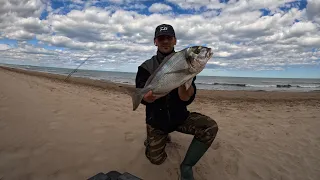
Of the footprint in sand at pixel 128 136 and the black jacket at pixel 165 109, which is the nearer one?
the black jacket at pixel 165 109

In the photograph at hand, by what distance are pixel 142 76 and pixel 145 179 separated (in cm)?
166

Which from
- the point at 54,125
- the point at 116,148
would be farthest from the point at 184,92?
the point at 54,125

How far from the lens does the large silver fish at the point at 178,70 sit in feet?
8.95

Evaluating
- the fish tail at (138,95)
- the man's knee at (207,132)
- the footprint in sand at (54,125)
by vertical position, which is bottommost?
the footprint in sand at (54,125)

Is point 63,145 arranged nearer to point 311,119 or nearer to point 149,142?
point 149,142

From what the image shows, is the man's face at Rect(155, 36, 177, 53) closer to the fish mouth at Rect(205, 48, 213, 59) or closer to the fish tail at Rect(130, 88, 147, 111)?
the fish tail at Rect(130, 88, 147, 111)

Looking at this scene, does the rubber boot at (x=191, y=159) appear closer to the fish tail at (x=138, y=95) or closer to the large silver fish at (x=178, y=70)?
the large silver fish at (x=178, y=70)

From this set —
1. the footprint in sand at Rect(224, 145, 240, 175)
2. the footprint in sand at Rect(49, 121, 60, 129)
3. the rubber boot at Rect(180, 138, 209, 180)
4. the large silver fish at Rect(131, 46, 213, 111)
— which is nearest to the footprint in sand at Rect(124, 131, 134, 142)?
the footprint in sand at Rect(49, 121, 60, 129)

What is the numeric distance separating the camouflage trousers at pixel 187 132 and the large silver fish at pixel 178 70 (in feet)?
2.85

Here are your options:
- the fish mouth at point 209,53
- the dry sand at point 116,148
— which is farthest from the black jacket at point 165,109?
the fish mouth at point 209,53

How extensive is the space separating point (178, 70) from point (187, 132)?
1.32 metres

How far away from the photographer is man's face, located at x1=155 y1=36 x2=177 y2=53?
3766 mm

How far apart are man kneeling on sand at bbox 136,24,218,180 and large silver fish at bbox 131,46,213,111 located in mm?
466

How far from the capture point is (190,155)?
340cm
